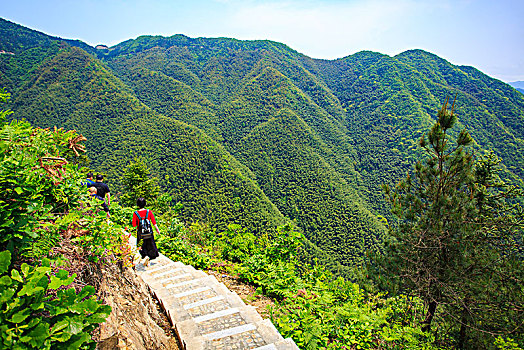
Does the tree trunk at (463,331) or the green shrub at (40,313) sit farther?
the tree trunk at (463,331)

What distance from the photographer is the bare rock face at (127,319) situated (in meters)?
2.11

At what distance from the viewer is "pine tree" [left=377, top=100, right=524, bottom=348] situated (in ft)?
19.5

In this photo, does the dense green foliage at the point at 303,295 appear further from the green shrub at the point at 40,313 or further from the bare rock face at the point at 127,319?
the green shrub at the point at 40,313

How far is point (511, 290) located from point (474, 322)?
1133mm

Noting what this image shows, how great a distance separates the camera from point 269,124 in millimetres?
83062

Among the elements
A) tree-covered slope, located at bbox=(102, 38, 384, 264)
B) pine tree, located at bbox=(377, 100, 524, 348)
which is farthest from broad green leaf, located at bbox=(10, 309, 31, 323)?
tree-covered slope, located at bbox=(102, 38, 384, 264)

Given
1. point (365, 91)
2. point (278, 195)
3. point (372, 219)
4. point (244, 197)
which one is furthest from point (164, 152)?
point (365, 91)

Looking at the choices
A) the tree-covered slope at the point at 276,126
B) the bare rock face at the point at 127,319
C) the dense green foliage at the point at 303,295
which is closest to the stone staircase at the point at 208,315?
the bare rock face at the point at 127,319

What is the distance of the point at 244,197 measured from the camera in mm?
49812

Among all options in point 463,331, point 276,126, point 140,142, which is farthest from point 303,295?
point 276,126

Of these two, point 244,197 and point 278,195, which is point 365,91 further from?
point 244,197

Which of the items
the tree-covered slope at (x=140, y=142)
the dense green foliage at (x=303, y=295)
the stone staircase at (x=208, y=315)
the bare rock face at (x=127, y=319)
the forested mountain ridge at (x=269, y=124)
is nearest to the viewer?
the bare rock face at (x=127, y=319)

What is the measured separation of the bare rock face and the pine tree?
5394mm

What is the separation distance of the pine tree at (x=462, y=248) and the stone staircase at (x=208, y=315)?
407 centimetres
